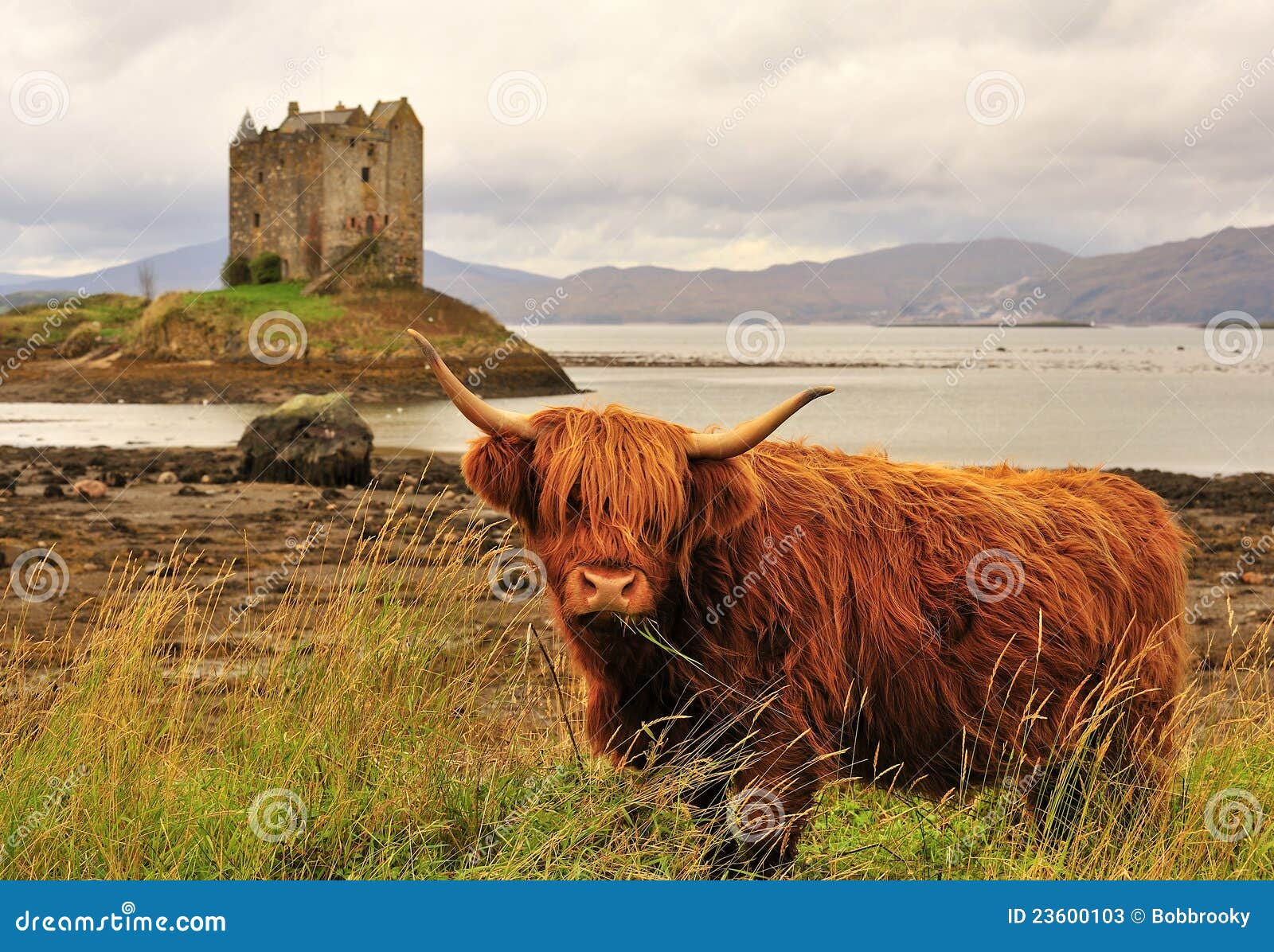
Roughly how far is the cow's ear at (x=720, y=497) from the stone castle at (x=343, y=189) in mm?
41705

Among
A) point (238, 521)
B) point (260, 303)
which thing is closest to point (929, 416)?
point (238, 521)

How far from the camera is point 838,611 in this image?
10.4 feet

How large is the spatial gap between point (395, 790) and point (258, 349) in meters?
37.6

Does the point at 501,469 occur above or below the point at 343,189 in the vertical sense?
below

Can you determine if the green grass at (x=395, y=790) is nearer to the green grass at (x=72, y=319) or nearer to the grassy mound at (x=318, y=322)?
the grassy mound at (x=318, y=322)

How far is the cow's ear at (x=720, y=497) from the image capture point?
120 inches

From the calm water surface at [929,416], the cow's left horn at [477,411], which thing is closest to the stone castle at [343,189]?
the calm water surface at [929,416]

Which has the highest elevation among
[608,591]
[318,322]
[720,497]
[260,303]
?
[260,303]

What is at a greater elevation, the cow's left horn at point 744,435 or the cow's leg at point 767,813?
the cow's left horn at point 744,435

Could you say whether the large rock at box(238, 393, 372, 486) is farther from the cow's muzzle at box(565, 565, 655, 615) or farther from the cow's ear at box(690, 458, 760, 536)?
the cow's muzzle at box(565, 565, 655, 615)

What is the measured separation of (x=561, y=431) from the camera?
309cm

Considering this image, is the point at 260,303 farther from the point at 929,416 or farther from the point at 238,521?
the point at 238,521

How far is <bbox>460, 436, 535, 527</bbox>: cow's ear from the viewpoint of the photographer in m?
3.06

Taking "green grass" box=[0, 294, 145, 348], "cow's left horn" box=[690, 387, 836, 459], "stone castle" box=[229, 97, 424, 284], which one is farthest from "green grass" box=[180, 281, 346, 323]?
"cow's left horn" box=[690, 387, 836, 459]
